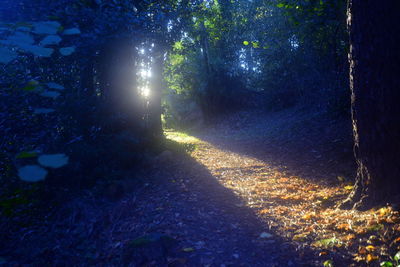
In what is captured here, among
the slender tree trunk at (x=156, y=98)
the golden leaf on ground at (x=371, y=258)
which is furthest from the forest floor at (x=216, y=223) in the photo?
the slender tree trunk at (x=156, y=98)

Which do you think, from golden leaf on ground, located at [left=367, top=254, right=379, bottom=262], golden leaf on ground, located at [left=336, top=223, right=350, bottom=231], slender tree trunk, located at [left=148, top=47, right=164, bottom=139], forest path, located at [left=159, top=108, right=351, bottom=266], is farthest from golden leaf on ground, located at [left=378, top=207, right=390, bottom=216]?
slender tree trunk, located at [left=148, top=47, right=164, bottom=139]

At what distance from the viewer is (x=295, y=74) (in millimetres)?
17203

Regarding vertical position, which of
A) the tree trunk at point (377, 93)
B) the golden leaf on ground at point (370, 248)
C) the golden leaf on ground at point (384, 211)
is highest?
the tree trunk at point (377, 93)

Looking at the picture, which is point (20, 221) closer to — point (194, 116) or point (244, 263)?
point (244, 263)

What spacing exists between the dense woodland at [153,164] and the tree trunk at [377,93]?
0.01 meters

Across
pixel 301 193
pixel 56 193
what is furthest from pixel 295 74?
pixel 56 193

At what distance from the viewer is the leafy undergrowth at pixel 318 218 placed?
2.96 m

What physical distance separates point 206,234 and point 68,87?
11.2ft

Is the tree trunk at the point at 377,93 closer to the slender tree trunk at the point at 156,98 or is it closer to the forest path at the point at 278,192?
the forest path at the point at 278,192

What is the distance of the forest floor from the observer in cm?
325

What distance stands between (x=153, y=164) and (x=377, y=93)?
5.08 m

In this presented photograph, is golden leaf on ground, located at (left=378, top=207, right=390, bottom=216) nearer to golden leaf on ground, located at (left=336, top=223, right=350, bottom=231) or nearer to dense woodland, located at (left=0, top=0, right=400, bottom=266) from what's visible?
dense woodland, located at (left=0, top=0, right=400, bottom=266)

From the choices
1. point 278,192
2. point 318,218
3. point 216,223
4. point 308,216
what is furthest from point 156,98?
point 318,218

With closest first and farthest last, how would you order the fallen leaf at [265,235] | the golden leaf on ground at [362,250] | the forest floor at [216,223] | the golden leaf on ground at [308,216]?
1. the golden leaf on ground at [362,250]
2. the forest floor at [216,223]
3. the fallen leaf at [265,235]
4. the golden leaf on ground at [308,216]
